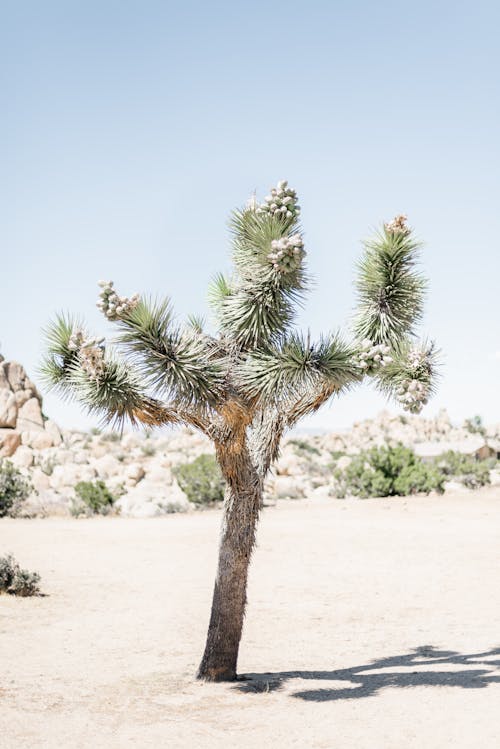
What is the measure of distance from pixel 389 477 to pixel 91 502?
988 centimetres

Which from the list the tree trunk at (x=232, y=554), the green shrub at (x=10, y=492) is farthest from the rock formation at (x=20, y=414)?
the tree trunk at (x=232, y=554)

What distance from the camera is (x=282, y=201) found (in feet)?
22.7

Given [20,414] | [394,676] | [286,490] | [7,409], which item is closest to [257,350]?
[394,676]

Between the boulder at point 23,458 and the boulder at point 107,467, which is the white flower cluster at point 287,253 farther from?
the boulder at point 23,458

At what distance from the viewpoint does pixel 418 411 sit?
6926 millimetres

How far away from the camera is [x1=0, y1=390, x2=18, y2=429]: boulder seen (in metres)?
37.1

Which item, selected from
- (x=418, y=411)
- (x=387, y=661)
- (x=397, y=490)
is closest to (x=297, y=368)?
(x=418, y=411)

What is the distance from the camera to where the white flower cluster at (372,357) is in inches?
255

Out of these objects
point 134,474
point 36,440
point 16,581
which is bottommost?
point 16,581

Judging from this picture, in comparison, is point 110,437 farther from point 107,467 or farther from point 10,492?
point 10,492

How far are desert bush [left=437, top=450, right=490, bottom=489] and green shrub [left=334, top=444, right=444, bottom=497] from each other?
2.06m

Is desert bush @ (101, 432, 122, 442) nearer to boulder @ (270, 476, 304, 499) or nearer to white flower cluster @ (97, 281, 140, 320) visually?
boulder @ (270, 476, 304, 499)

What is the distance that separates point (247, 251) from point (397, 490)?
65.3 feet

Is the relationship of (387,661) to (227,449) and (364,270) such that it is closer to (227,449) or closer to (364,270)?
(227,449)
